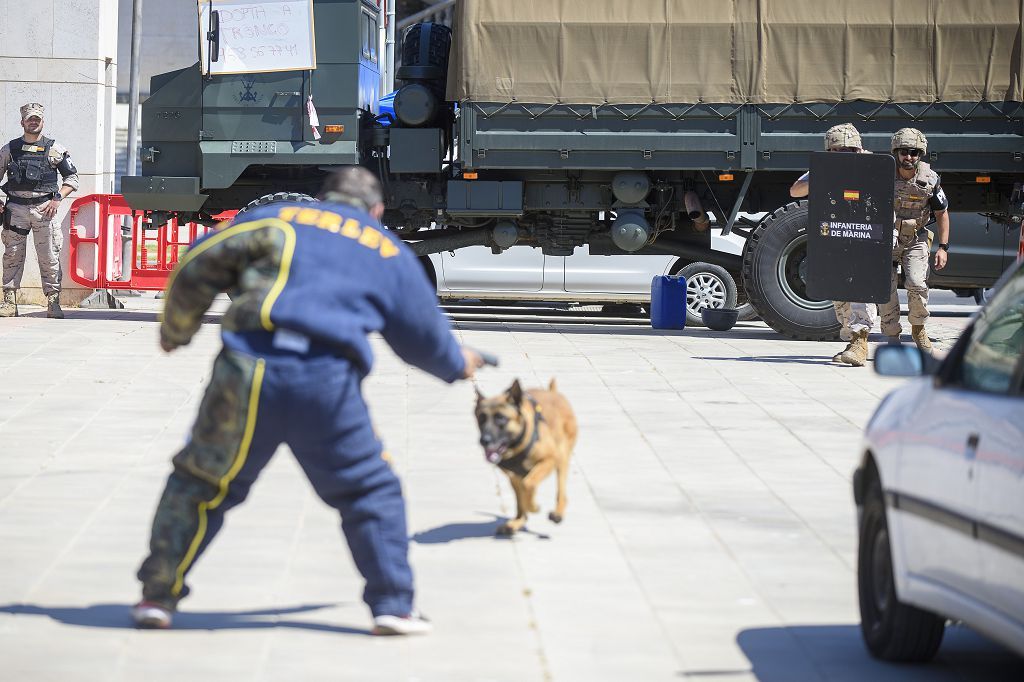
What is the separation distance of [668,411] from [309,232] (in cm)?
573

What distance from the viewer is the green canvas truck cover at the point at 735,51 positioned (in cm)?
1511

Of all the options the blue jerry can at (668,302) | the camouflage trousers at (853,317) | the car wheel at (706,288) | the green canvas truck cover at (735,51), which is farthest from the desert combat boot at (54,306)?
the camouflage trousers at (853,317)

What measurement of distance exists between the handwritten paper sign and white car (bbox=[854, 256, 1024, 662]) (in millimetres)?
10893

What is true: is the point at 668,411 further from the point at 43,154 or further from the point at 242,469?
the point at 43,154

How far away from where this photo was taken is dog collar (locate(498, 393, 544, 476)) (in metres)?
6.46

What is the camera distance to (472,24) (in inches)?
603

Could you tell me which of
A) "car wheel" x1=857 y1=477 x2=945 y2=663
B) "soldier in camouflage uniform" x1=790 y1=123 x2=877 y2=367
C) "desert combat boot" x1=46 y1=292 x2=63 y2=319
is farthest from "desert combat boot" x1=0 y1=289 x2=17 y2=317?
"car wheel" x1=857 y1=477 x2=945 y2=663

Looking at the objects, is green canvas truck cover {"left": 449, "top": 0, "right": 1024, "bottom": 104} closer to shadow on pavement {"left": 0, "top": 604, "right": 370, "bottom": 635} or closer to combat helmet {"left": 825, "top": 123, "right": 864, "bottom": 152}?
combat helmet {"left": 825, "top": 123, "right": 864, "bottom": 152}

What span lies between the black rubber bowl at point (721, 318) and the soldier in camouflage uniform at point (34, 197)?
645cm

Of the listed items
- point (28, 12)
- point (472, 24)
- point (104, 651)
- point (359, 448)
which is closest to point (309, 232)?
point (359, 448)

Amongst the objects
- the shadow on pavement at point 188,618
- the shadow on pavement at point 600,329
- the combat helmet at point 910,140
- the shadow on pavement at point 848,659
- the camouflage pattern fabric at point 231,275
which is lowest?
the shadow on pavement at point 188,618

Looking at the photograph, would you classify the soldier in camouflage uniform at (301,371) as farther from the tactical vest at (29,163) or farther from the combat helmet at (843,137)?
the tactical vest at (29,163)

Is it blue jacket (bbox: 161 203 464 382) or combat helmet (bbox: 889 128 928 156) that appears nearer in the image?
blue jacket (bbox: 161 203 464 382)

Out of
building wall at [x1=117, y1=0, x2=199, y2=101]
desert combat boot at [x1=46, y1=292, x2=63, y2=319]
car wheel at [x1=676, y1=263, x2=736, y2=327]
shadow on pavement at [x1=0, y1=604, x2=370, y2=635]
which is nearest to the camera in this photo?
shadow on pavement at [x1=0, y1=604, x2=370, y2=635]
